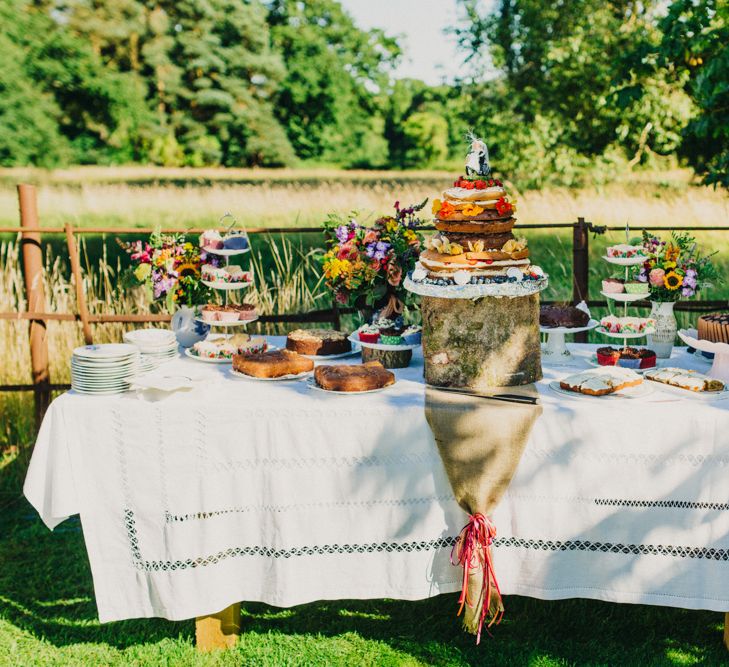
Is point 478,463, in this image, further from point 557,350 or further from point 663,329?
point 663,329

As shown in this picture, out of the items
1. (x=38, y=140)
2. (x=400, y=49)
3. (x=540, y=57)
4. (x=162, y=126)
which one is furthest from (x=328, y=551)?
(x=400, y=49)

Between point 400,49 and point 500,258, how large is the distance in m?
36.6

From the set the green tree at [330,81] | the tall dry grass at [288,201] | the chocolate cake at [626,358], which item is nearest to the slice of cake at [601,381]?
the chocolate cake at [626,358]

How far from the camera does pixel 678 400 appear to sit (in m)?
2.93

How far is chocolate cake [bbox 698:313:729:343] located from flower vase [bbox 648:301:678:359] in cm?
12

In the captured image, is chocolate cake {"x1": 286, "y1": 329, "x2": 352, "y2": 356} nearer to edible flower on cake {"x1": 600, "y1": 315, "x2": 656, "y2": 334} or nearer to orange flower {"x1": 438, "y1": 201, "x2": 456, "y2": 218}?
orange flower {"x1": 438, "y1": 201, "x2": 456, "y2": 218}

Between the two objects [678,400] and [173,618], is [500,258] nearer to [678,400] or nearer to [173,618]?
[678,400]

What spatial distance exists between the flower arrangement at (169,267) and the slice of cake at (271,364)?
1.79ft

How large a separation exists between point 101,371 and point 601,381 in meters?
1.83

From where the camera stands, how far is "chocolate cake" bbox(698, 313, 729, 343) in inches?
134

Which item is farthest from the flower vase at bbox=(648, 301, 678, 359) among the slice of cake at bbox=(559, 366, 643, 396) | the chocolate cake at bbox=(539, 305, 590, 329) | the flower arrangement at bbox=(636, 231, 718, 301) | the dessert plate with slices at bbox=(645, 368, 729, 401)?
the slice of cake at bbox=(559, 366, 643, 396)

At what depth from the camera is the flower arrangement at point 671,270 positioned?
3.46 meters

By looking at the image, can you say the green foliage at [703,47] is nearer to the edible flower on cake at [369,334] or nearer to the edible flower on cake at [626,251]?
the edible flower on cake at [626,251]

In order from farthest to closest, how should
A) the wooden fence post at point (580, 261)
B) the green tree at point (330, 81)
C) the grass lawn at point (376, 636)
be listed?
1. the green tree at point (330, 81)
2. the wooden fence post at point (580, 261)
3. the grass lawn at point (376, 636)
